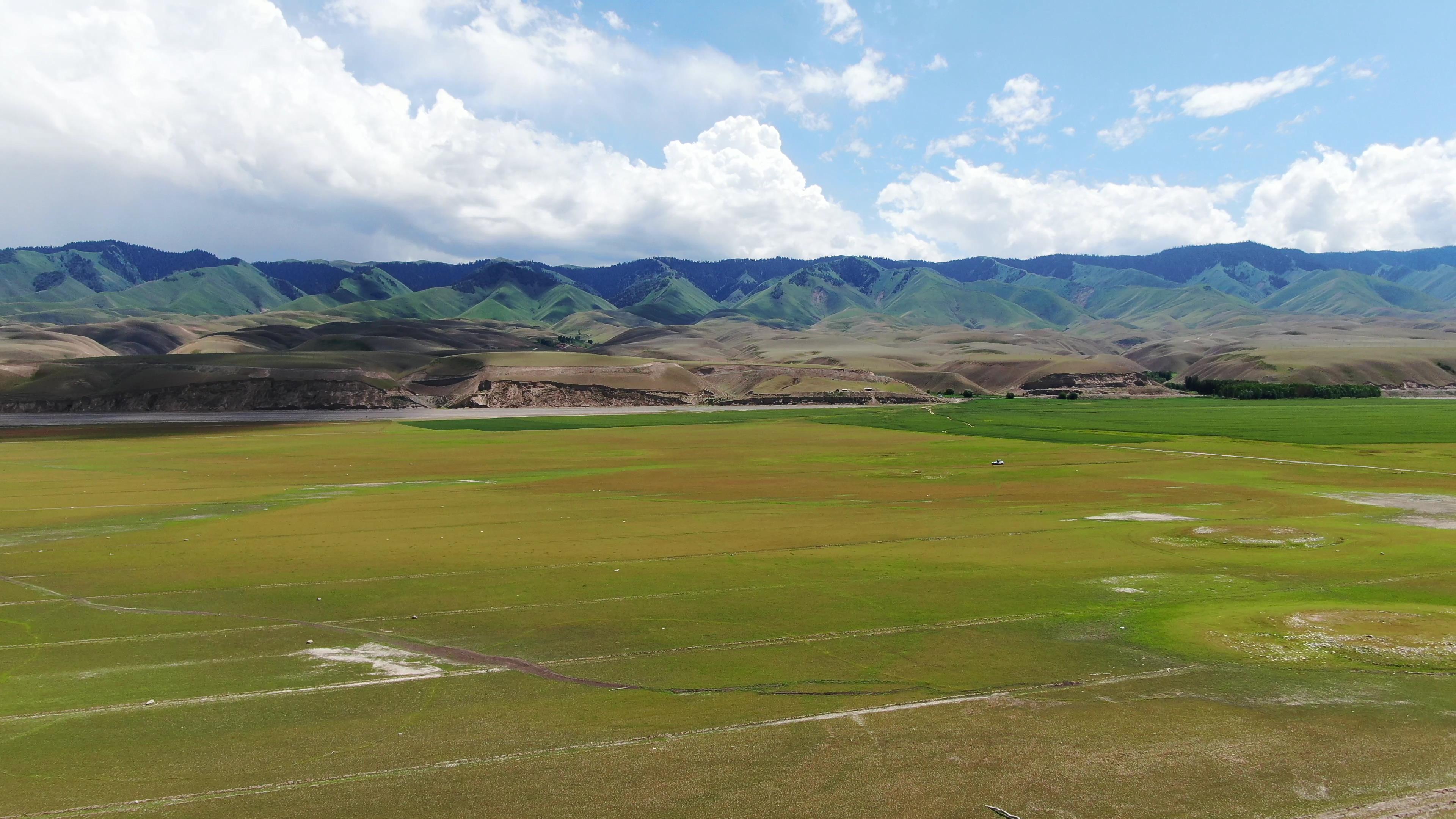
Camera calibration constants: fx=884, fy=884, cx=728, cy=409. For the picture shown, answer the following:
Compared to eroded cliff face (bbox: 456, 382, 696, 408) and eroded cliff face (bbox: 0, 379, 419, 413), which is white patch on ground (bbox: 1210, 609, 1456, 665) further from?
eroded cliff face (bbox: 0, 379, 419, 413)

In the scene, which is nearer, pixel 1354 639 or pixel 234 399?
pixel 1354 639

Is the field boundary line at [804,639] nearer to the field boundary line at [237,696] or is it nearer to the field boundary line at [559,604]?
the field boundary line at [237,696]

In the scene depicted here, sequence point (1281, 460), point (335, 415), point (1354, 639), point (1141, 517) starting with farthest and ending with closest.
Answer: point (335, 415), point (1281, 460), point (1141, 517), point (1354, 639)

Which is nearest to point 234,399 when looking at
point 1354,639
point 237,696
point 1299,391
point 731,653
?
point 237,696

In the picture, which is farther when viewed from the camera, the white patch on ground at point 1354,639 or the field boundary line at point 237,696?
the white patch on ground at point 1354,639

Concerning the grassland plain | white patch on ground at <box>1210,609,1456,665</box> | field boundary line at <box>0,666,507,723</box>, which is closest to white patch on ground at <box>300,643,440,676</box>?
the grassland plain

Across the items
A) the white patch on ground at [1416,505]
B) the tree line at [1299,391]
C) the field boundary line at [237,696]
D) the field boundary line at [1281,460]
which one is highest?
the tree line at [1299,391]

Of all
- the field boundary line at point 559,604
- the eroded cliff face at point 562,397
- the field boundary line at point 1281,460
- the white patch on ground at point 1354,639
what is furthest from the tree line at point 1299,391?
the field boundary line at point 559,604

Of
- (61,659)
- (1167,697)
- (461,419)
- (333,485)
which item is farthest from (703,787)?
(461,419)

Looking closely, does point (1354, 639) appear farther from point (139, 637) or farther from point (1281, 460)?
point (1281, 460)
